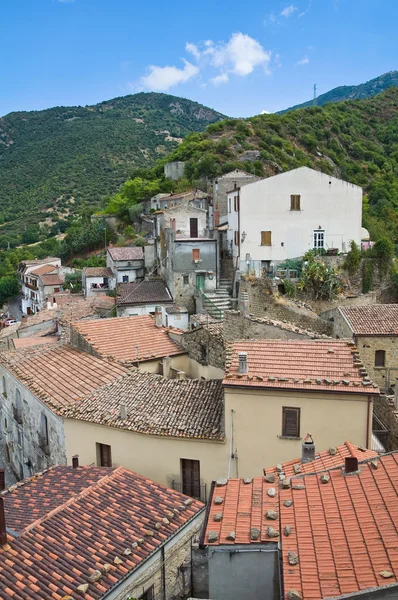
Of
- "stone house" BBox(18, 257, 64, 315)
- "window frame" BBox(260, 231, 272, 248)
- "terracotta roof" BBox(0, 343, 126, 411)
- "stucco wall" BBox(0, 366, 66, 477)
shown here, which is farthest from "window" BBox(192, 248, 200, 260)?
"stone house" BBox(18, 257, 64, 315)

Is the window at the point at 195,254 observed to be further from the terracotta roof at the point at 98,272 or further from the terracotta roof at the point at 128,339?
the terracotta roof at the point at 128,339

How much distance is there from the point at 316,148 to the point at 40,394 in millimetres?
65425

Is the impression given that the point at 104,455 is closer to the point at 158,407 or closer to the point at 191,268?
the point at 158,407

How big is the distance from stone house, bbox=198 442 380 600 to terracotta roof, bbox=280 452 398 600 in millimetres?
12

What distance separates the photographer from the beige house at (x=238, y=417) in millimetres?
12391

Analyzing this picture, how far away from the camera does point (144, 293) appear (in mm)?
35969

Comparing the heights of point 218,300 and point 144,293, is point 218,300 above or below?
below

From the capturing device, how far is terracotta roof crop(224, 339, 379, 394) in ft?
40.4

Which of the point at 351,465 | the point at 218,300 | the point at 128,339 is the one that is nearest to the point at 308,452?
the point at 351,465

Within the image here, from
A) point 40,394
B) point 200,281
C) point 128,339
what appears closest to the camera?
point 40,394

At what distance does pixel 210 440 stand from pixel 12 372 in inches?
360

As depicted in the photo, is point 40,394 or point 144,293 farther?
point 144,293

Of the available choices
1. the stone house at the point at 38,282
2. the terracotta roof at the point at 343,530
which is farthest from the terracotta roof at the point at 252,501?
the stone house at the point at 38,282

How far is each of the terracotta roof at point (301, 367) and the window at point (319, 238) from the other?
805 inches
